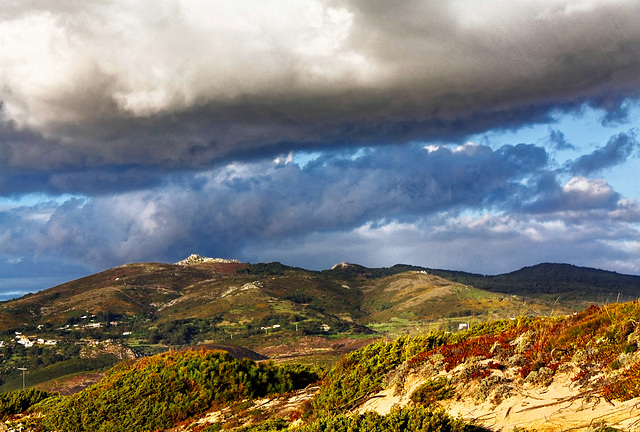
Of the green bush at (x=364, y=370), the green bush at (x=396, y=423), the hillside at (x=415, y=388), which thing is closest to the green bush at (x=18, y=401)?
the hillside at (x=415, y=388)

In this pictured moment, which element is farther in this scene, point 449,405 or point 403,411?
point 449,405

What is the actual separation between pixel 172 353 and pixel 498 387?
18.9 metres

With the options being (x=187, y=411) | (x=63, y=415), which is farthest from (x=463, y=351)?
(x=63, y=415)

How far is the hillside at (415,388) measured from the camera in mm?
12578

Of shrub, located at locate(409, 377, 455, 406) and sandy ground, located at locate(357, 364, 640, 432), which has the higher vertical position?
shrub, located at locate(409, 377, 455, 406)

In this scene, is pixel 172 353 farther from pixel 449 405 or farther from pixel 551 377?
pixel 551 377

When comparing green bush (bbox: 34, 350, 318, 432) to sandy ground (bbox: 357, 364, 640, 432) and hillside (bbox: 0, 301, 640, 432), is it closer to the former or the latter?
hillside (bbox: 0, 301, 640, 432)

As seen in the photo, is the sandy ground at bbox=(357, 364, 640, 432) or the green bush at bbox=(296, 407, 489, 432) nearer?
the green bush at bbox=(296, 407, 489, 432)

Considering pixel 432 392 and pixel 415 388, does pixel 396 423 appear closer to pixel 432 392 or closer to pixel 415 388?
pixel 432 392

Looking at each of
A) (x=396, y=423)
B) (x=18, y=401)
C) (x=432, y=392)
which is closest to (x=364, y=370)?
(x=432, y=392)

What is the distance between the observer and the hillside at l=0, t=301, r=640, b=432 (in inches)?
495

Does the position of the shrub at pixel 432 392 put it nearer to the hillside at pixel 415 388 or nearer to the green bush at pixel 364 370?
the hillside at pixel 415 388

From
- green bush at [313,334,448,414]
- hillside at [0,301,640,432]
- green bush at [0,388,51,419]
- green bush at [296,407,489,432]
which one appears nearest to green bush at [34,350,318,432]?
hillside at [0,301,640,432]

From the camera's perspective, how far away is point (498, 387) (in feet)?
47.2
